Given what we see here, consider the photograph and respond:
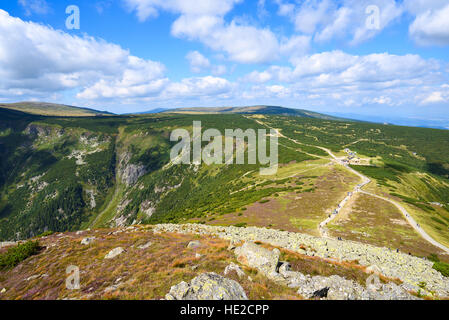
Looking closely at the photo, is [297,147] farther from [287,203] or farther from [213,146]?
[287,203]

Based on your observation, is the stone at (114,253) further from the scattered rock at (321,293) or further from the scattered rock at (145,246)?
the scattered rock at (321,293)

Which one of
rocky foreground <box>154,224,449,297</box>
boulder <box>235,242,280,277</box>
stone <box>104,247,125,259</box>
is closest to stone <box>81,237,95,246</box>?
stone <box>104,247,125,259</box>

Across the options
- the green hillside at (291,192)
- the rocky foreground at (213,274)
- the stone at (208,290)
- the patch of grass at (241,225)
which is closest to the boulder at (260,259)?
the rocky foreground at (213,274)

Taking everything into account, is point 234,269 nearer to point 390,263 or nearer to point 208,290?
point 208,290

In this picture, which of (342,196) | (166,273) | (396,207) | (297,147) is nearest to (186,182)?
(297,147)

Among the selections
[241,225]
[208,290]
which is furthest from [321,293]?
[241,225]

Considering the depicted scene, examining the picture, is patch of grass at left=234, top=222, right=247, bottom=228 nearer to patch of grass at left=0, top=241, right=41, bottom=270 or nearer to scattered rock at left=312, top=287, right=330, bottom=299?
scattered rock at left=312, top=287, right=330, bottom=299
